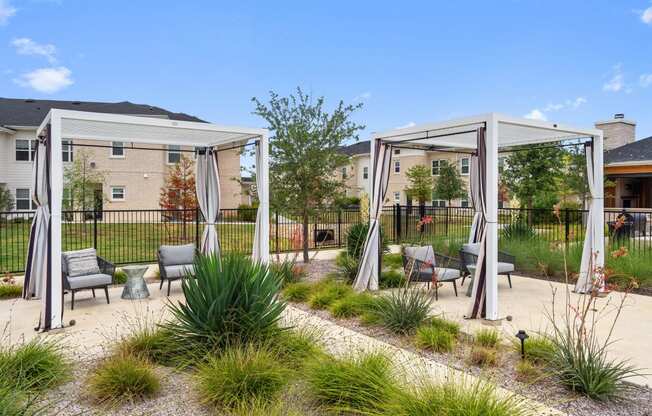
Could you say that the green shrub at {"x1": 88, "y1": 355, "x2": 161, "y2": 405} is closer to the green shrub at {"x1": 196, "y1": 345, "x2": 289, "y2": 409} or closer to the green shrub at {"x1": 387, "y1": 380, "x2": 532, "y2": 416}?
the green shrub at {"x1": 196, "y1": 345, "x2": 289, "y2": 409}

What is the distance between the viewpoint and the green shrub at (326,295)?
22.6 feet

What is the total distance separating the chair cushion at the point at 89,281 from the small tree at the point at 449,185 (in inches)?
925

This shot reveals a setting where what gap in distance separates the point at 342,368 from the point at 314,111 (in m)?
8.00

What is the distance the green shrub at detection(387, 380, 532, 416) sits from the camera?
287 centimetres

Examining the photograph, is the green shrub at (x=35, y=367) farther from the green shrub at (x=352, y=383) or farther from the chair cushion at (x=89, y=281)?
the chair cushion at (x=89, y=281)

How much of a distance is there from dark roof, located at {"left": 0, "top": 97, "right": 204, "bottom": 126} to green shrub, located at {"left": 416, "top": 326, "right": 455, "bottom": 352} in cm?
2381

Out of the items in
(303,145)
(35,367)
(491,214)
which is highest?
(303,145)

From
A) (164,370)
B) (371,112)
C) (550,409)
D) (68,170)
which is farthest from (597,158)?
(68,170)

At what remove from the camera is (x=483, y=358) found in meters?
4.46

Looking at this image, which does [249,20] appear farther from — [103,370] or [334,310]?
[103,370]

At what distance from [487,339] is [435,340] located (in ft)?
1.94

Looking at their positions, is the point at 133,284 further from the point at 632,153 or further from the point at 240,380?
the point at 632,153

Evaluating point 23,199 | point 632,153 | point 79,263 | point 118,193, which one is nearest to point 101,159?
point 118,193

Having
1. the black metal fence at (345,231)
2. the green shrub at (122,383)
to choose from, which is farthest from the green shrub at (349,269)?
the green shrub at (122,383)
